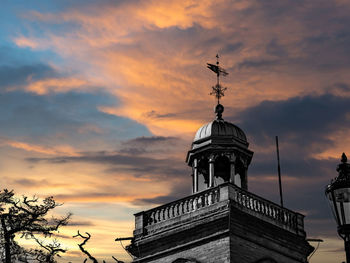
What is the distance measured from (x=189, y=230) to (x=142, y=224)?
11.3 feet

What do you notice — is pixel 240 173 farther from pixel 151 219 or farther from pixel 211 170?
pixel 151 219

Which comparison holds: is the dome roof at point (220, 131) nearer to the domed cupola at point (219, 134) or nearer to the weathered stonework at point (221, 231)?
the domed cupola at point (219, 134)

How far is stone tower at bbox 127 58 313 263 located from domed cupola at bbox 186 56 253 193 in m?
0.05

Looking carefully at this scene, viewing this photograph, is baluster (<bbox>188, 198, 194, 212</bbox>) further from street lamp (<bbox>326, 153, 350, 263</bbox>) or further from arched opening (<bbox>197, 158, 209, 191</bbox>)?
street lamp (<bbox>326, 153, 350, 263</bbox>)

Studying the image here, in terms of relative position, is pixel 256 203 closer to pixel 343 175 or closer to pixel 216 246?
pixel 216 246

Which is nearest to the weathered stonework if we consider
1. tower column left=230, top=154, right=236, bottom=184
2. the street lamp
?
tower column left=230, top=154, right=236, bottom=184

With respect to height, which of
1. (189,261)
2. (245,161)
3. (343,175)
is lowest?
(343,175)

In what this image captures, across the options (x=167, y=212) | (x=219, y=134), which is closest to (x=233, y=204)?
(x=167, y=212)

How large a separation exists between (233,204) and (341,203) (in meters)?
17.2

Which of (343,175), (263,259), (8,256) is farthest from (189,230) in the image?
(343,175)

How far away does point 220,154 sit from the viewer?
122 ft

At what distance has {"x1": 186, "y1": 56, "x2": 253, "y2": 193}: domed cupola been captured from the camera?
37156 millimetres

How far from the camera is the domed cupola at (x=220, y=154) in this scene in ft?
122

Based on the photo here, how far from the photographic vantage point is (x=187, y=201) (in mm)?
33781
